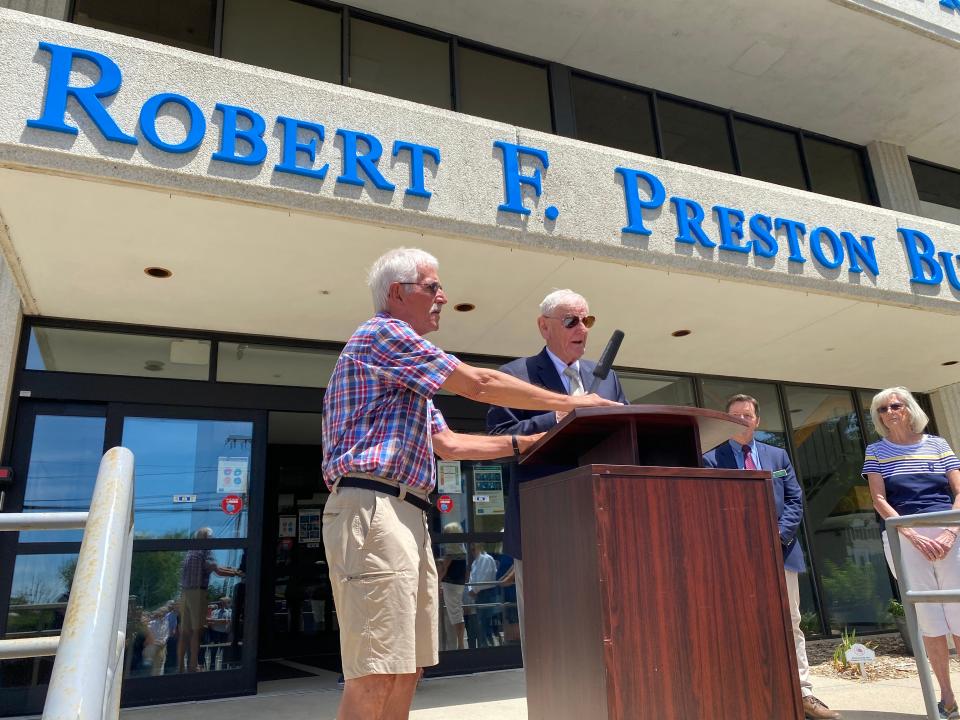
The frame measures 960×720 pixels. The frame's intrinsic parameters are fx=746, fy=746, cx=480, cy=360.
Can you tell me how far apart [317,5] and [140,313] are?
3.29 metres

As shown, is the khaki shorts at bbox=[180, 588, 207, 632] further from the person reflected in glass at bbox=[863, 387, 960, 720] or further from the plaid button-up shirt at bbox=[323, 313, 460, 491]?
the person reflected in glass at bbox=[863, 387, 960, 720]

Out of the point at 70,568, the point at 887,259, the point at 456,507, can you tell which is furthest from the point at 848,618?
the point at 70,568

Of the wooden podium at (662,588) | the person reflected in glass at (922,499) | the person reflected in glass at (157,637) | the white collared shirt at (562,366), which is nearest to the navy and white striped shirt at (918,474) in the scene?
the person reflected in glass at (922,499)

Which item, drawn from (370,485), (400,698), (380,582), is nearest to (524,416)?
(370,485)

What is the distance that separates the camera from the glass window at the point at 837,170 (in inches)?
352

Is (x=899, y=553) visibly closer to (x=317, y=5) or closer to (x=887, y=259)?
(x=887, y=259)

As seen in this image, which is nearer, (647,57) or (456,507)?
(456,507)

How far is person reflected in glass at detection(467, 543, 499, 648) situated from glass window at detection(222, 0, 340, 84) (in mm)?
4537

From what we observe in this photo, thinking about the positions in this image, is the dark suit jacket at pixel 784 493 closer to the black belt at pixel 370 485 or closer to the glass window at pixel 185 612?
the black belt at pixel 370 485

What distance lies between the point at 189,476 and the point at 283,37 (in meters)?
3.95

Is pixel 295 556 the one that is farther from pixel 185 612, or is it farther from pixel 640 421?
pixel 640 421

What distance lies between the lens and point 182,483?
5984mm

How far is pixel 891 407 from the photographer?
174 inches

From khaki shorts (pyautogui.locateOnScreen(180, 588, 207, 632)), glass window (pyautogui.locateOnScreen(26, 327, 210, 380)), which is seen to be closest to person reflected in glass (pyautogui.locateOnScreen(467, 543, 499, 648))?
khaki shorts (pyautogui.locateOnScreen(180, 588, 207, 632))
